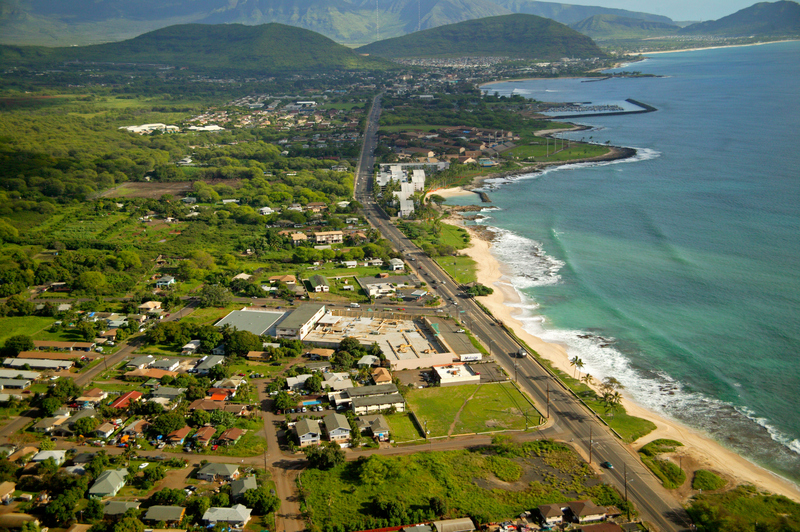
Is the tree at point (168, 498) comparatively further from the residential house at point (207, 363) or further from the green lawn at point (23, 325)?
the green lawn at point (23, 325)

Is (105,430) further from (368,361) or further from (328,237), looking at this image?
(328,237)

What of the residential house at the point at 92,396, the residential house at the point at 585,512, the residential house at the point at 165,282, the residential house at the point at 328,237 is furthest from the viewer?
the residential house at the point at 328,237

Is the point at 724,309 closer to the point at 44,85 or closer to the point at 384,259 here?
the point at 384,259

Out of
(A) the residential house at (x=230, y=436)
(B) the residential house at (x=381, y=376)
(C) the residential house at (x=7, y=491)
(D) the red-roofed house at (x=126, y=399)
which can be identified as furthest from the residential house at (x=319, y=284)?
(C) the residential house at (x=7, y=491)

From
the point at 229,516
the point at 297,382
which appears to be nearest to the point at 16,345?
the point at 297,382

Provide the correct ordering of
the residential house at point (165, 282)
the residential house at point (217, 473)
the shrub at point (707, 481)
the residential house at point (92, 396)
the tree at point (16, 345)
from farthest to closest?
1. the residential house at point (165, 282)
2. the tree at point (16, 345)
3. the residential house at point (92, 396)
4. the shrub at point (707, 481)
5. the residential house at point (217, 473)

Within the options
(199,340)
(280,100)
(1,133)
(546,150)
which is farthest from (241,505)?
(280,100)
